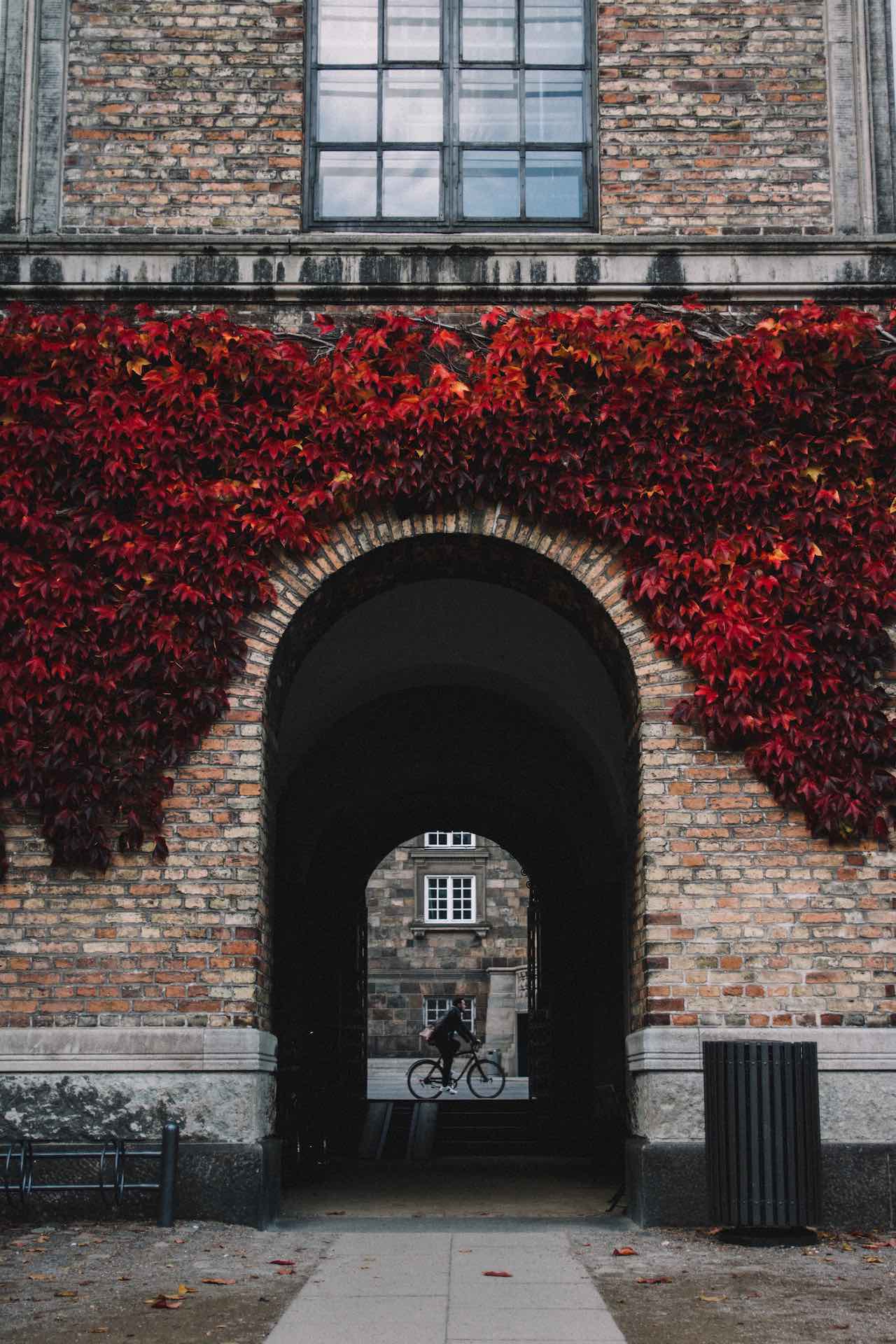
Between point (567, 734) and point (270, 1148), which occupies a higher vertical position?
point (567, 734)

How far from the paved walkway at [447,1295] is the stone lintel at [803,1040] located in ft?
3.83

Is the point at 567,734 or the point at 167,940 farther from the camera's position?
the point at 567,734

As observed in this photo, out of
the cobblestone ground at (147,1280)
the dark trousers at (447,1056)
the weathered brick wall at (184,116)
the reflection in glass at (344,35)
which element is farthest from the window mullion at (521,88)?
the dark trousers at (447,1056)

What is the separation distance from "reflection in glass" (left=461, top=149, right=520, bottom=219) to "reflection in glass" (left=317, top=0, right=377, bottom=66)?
996 mm

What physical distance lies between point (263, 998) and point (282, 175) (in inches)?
207

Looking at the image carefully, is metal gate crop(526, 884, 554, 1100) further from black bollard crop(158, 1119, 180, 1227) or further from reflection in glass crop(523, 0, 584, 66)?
reflection in glass crop(523, 0, 584, 66)

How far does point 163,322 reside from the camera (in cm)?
897

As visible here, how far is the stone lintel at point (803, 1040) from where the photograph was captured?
326 inches

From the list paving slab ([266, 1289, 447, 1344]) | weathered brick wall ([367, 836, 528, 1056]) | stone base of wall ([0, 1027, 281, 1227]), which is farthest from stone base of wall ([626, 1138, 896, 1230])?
weathered brick wall ([367, 836, 528, 1056])

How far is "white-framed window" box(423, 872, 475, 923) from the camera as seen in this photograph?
3488 cm

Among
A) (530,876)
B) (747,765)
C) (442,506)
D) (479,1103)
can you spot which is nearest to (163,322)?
(442,506)

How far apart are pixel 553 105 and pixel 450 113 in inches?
27.5

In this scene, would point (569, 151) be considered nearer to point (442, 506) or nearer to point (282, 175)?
point (282, 175)

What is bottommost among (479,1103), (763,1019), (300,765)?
(479,1103)
